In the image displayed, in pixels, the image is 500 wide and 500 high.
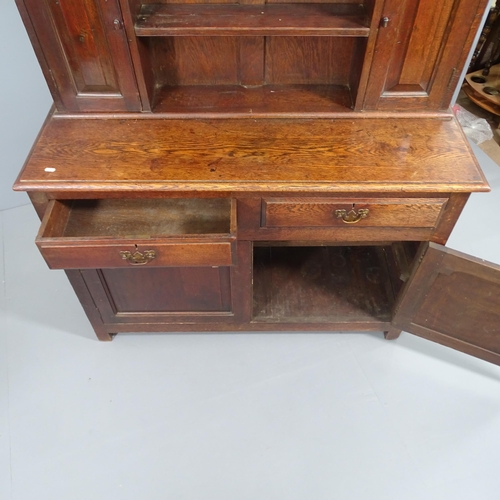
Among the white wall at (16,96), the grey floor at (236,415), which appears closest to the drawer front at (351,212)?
the grey floor at (236,415)

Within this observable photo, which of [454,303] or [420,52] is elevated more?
[420,52]

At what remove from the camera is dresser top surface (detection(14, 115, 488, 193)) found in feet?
4.15

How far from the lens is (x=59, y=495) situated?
1.45 meters

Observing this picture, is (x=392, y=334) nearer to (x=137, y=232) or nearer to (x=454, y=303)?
(x=454, y=303)

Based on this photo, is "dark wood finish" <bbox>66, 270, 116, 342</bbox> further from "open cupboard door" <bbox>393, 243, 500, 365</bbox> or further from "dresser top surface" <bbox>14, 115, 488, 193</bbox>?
"open cupboard door" <bbox>393, 243, 500, 365</bbox>

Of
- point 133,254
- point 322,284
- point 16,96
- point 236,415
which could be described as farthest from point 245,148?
point 16,96

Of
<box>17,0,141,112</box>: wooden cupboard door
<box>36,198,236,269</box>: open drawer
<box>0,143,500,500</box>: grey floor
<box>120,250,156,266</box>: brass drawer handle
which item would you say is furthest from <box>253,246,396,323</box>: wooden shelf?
<box>17,0,141,112</box>: wooden cupboard door

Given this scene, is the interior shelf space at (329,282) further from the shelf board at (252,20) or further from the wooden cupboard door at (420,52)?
the shelf board at (252,20)

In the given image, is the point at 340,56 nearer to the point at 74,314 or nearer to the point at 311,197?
the point at 311,197

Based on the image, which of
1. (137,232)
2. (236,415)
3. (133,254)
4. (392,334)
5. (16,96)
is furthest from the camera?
(16,96)

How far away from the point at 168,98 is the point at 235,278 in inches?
24.2

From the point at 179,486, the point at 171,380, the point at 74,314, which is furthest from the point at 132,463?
the point at 74,314

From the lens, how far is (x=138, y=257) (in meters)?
1.28

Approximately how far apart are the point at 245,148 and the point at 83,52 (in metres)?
0.54
